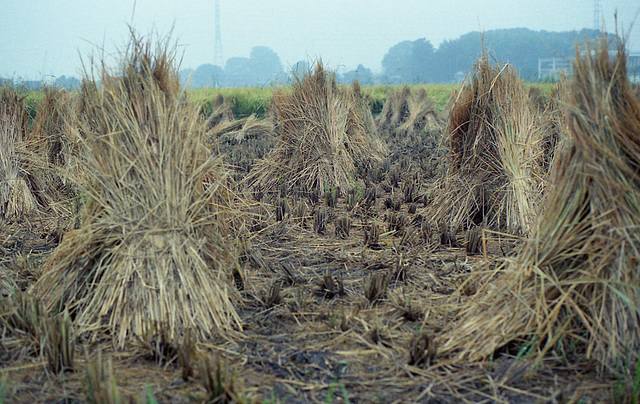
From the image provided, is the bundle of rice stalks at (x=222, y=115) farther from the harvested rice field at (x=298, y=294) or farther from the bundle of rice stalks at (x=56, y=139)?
the harvested rice field at (x=298, y=294)

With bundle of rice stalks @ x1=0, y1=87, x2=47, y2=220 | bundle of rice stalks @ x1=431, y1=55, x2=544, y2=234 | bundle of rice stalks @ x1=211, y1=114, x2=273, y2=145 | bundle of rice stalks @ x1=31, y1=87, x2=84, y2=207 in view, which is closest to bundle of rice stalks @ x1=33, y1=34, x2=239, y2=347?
bundle of rice stalks @ x1=431, y1=55, x2=544, y2=234

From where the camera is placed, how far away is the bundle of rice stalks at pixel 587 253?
207 centimetres

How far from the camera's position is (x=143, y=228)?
8.46 feet

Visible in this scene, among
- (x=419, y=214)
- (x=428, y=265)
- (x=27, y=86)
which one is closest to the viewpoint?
(x=428, y=265)

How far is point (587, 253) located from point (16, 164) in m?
5.14

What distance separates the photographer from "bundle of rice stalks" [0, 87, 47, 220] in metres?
5.03

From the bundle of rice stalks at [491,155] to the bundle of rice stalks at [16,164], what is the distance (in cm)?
407

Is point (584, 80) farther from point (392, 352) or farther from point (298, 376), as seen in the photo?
point (298, 376)

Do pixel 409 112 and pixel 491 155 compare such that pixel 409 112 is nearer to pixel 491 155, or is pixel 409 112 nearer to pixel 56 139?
pixel 56 139

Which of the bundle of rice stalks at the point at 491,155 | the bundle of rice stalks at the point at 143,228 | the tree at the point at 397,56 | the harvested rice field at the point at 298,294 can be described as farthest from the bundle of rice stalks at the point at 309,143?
the tree at the point at 397,56

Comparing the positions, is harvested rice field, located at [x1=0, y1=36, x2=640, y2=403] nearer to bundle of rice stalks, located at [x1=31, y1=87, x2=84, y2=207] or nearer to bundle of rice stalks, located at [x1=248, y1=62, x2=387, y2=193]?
bundle of rice stalks, located at [x1=31, y1=87, x2=84, y2=207]

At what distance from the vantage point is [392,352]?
2.28 m

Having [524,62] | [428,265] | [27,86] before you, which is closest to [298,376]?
[428,265]

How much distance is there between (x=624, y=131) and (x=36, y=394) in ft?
8.66
